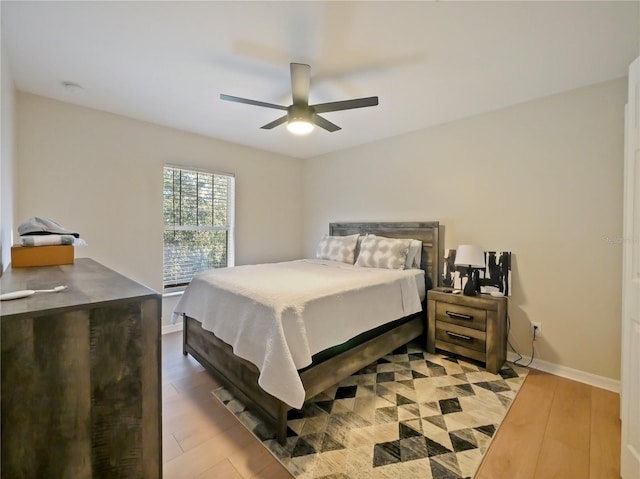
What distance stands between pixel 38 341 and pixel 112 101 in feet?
9.25

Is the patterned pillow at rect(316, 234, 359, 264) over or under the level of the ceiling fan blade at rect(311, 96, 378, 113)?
under

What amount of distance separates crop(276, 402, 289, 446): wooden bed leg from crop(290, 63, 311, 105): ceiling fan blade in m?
2.10

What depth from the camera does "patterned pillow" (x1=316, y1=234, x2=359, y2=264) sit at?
11.8 ft

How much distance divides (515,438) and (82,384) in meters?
2.21

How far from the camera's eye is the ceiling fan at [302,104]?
199 cm

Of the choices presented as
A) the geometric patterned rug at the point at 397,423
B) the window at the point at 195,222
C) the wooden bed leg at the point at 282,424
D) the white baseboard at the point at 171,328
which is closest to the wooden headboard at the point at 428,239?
the geometric patterned rug at the point at 397,423

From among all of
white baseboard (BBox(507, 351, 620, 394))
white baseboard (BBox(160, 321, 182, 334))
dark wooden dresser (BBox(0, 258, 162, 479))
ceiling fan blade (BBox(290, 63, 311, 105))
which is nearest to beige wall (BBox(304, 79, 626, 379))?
white baseboard (BBox(507, 351, 620, 394))

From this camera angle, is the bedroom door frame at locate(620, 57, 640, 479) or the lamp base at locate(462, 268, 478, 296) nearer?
the bedroom door frame at locate(620, 57, 640, 479)

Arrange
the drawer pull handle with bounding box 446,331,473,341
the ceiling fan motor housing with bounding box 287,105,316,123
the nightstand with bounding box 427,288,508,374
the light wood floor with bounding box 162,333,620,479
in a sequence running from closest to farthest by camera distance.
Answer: the light wood floor with bounding box 162,333,620,479
the ceiling fan motor housing with bounding box 287,105,316,123
the nightstand with bounding box 427,288,508,374
the drawer pull handle with bounding box 446,331,473,341

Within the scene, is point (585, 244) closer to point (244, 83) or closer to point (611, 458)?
point (611, 458)

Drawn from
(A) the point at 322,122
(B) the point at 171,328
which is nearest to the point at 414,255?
(A) the point at 322,122

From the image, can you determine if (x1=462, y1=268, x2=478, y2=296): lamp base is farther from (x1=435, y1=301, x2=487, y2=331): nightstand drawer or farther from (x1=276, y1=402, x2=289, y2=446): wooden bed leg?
(x1=276, y1=402, x2=289, y2=446): wooden bed leg

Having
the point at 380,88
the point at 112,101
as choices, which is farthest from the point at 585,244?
the point at 112,101

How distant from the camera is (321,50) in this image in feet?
6.29
